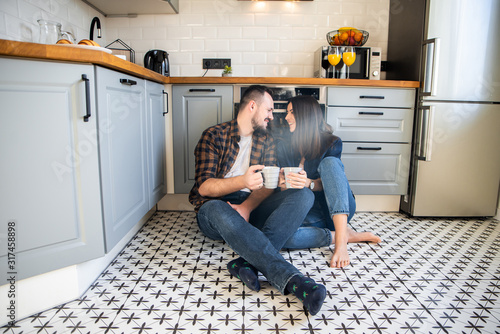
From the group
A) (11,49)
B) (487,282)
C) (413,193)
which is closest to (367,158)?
(413,193)

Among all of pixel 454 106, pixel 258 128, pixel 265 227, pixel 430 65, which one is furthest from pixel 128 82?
pixel 454 106

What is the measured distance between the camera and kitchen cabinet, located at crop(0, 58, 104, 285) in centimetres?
109

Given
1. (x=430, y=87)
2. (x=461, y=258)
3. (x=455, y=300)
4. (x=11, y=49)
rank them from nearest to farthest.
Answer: (x=11, y=49)
(x=455, y=300)
(x=461, y=258)
(x=430, y=87)

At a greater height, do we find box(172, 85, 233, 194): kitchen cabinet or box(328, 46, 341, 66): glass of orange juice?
box(328, 46, 341, 66): glass of orange juice

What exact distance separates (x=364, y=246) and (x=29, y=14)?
7.05 feet

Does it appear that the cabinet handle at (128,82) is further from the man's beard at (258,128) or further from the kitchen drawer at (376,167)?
the kitchen drawer at (376,167)

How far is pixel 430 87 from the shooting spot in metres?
2.25

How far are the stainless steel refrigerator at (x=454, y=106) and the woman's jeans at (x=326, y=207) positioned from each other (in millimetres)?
904

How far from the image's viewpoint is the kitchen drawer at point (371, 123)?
7.68 ft

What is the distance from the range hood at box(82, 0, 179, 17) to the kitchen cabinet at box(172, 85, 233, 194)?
28.8 inches

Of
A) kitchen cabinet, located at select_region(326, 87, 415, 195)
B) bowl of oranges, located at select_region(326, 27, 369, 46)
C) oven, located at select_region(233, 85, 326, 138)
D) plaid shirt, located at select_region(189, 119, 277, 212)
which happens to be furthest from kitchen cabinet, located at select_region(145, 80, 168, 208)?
bowl of oranges, located at select_region(326, 27, 369, 46)

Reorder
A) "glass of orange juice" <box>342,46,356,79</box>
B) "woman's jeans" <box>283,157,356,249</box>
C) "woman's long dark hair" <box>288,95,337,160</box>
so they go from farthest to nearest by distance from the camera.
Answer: "glass of orange juice" <box>342,46,356,79</box> < "woman's long dark hair" <box>288,95,337,160</box> < "woman's jeans" <box>283,157,356,249</box>

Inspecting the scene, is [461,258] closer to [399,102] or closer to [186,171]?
[399,102]

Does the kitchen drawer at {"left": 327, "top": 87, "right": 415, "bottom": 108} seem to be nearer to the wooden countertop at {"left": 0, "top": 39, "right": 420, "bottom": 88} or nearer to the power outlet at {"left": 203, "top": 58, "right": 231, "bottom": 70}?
the wooden countertop at {"left": 0, "top": 39, "right": 420, "bottom": 88}
